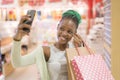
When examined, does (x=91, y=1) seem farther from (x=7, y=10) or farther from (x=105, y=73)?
(x=105, y=73)

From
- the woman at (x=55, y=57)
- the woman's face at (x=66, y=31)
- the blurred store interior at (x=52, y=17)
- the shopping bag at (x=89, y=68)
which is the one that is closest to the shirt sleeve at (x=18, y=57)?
the woman at (x=55, y=57)

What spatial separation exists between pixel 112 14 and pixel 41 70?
122 centimetres

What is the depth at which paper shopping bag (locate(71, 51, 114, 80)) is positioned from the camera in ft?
4.17

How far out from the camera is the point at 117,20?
2357 mm

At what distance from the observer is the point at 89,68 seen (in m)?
1.30

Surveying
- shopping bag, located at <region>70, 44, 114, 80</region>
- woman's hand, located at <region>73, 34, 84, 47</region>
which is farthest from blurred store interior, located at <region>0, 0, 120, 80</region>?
shopping bag, located at <region>70, 44, 114, 80</region>

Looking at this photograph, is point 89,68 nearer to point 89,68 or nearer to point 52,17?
point 89,68

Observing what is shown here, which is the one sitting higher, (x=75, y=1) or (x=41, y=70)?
(x=75, y=1)

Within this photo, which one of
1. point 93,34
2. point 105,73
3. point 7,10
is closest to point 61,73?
point 105,73

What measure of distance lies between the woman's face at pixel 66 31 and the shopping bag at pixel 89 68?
20cm

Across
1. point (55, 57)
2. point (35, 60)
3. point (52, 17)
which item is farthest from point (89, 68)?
point (52, 17)

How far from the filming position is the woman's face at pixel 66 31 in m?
1.49

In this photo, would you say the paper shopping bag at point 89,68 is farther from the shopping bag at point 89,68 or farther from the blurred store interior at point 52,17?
the blurred store interior at point 52,17

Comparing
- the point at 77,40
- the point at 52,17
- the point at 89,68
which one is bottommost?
the point at 89,68
